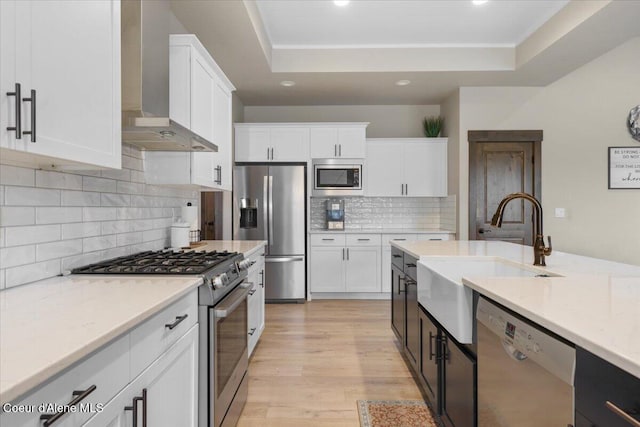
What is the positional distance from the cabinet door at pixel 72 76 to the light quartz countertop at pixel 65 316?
46cm

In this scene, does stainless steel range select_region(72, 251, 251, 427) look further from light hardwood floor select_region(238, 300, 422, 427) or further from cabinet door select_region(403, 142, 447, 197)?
cabinet door select_region(403, 142, 447, 197)

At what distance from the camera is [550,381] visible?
999 millimetres

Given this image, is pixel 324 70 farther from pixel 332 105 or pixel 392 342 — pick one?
pixel 392 342

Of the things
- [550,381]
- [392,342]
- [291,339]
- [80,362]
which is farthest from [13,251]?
[392,342]

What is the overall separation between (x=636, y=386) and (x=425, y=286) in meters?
1.35

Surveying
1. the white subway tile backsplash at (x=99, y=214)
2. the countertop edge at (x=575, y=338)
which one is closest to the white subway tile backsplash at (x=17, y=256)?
the white subway tile backsplash at (x=99, y=214)

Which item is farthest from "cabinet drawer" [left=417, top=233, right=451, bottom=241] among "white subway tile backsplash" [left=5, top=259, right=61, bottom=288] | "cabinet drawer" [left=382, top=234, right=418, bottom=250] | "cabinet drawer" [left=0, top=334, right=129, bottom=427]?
"cabinet drawer" [left=0, top=334, right=129, bottom=427]

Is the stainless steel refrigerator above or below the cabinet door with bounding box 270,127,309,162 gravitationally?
below

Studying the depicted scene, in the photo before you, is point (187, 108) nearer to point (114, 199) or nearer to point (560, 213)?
point (114, 199)

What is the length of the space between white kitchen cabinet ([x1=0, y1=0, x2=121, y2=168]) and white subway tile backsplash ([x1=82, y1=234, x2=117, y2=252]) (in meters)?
0.55

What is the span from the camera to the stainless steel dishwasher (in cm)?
95

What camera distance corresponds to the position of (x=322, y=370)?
9.42ft

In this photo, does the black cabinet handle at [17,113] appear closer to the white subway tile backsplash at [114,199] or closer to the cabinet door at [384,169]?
the white subway tile backsplash at [114,199]

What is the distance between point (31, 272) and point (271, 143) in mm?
3755
